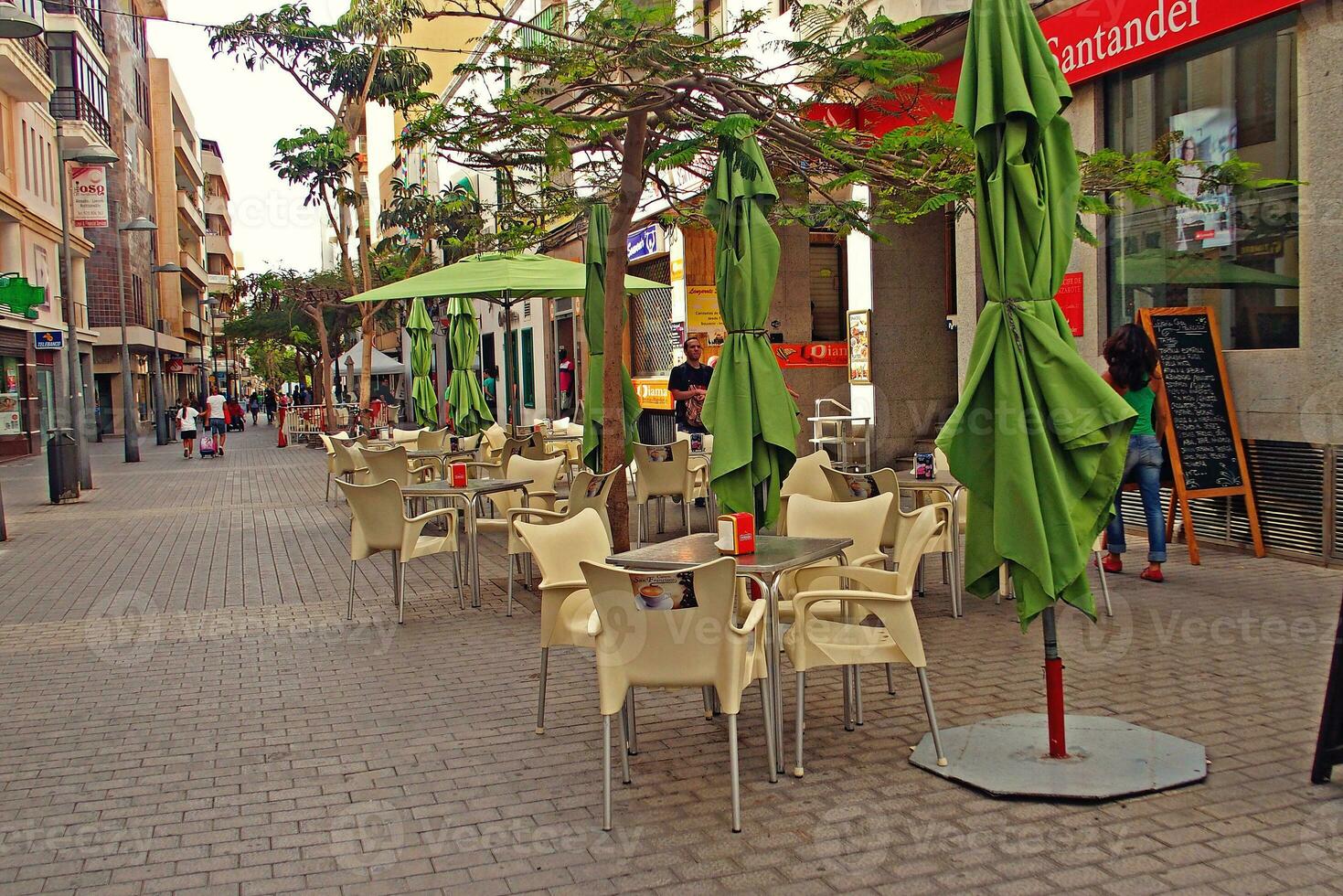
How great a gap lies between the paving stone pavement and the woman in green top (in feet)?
1.17

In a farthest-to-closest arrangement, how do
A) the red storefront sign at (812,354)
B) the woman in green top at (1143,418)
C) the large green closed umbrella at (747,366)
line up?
the red storefront sign at (812,354) < the woman in green top at (1143,418) < the large green closed umbrella at (747,366)

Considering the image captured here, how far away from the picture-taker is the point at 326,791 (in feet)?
16.2

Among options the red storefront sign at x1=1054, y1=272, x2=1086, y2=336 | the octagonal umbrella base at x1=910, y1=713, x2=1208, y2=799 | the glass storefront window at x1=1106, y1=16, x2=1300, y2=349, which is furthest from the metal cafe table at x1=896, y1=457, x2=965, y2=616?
the red storefront sign at x1=1054, y1=272, x2=1086, y2=336

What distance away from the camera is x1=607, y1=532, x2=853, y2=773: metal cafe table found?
5.10m

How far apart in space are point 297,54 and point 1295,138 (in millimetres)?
18679

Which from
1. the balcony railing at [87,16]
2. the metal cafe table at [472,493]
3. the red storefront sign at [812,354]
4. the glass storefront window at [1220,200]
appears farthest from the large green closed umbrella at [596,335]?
the balcony railing at [87,16]

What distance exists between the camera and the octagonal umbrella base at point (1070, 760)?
15.1 ft

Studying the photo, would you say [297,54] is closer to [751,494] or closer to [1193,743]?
[751,494]

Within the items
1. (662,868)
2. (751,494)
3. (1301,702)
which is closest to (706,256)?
(751,494)

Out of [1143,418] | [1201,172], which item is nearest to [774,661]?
[1143,418]

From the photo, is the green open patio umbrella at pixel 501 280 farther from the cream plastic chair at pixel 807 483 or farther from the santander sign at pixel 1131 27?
the santander sign at pixel 1131 27

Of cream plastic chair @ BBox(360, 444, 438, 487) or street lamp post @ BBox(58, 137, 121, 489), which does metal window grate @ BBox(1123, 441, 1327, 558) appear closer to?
cream plastic chair @ BBox(360, 444, 438, 487)

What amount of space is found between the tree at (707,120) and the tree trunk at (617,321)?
0.01 m

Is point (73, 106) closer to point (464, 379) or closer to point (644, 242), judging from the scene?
point (644, 242)
